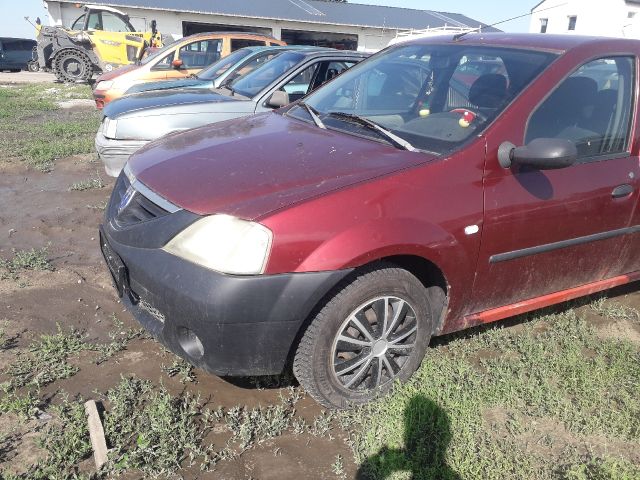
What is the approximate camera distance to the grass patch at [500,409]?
2.47m

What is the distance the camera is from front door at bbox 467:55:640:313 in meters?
2.83

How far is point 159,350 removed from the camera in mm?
3225

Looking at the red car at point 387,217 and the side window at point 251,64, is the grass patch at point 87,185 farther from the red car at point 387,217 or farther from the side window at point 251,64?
the red car at point 387,217

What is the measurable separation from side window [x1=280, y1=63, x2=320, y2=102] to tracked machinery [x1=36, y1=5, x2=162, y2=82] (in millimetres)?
11166

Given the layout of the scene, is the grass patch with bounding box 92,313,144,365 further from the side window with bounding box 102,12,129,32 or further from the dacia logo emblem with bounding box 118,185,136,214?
the side window with bounding box 102,12,129,32

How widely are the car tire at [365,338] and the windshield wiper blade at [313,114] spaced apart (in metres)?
1.16

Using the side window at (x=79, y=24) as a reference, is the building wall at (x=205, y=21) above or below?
above

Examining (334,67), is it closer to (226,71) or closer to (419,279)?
(226,71)

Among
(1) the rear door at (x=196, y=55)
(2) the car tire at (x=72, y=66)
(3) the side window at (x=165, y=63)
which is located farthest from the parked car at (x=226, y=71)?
(2) the car tire at (x=72, y=66)

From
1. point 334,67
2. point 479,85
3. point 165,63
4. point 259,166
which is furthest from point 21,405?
point 165,63

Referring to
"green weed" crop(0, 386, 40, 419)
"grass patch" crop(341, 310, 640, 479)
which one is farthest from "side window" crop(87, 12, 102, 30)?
"grass patch" crop(341, 310, 640, 479)

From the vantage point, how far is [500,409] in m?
2.82

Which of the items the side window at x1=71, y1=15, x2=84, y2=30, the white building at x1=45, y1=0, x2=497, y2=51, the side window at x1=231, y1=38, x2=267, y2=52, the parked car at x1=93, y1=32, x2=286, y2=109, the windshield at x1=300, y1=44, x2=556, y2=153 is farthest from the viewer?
the white building at x1=45, y1=0, x2=497, y2=51

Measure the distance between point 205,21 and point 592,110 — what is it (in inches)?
1084
